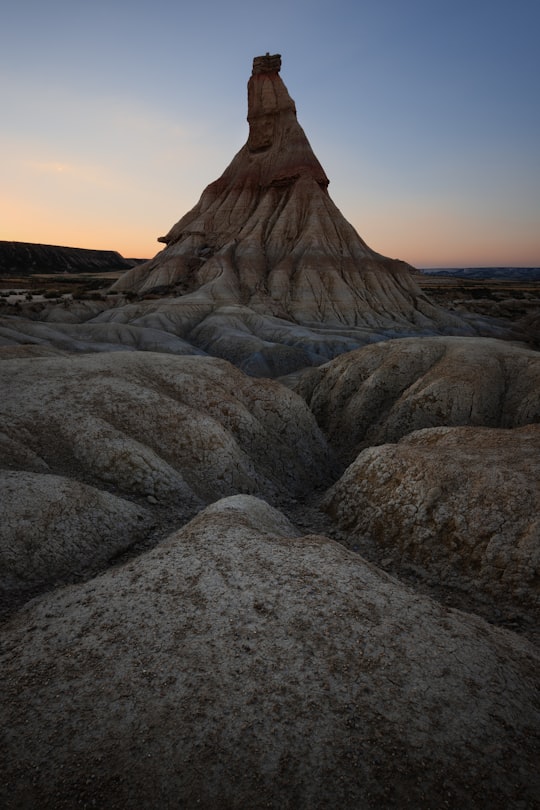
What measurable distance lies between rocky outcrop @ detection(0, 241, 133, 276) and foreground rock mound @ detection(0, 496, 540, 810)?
163 metres

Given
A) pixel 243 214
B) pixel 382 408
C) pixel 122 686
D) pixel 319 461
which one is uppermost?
pixel 243 214

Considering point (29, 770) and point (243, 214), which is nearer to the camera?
point (29, 770)

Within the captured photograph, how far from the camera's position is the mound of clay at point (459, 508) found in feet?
37.2

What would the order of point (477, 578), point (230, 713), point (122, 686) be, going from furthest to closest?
point (477, 578) < point (122, 686) < point (230, 713)

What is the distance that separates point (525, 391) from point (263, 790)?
77.1ft

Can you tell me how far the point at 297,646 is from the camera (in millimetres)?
6953

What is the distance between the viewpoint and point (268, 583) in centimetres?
862

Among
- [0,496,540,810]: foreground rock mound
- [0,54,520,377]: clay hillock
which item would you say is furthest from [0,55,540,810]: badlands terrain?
[0,54,520,377]: clay hillock

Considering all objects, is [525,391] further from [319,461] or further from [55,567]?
[55,567]

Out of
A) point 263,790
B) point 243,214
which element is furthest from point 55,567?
point 243,214

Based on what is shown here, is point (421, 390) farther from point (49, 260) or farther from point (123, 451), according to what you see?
point (49, 260)

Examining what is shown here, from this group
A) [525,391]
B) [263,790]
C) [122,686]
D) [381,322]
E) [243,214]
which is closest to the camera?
[263,790]

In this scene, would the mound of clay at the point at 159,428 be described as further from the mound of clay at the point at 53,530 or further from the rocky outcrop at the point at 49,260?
the rocky outcrop at the point at 49,260

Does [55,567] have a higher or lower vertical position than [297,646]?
lower
